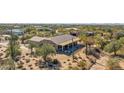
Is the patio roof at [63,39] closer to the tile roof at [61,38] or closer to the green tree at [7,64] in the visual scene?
the tile roof at [61,38]

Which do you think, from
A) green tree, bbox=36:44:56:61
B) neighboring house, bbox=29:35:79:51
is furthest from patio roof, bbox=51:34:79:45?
green tree, bbox=36:44:56:61

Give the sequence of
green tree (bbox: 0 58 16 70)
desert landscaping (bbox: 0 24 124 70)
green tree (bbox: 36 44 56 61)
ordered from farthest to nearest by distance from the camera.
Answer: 1. green tree (bbox: 36 44 56 61)
2. desert landscaping (bbox: 0 24 124 70)
3. green tree (bbox: 0 58 16 70)

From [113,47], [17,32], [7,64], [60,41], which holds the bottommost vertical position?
[7,64]

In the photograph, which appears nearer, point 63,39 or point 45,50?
point 45,50

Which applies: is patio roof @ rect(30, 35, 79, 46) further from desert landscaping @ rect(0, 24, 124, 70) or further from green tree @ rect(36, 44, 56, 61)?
green tree @ rect(36, 44, 56, 61)

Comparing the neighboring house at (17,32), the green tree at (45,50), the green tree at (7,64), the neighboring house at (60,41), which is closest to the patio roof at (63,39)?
the neighboring house at (60,41)

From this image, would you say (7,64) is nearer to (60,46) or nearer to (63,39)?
(60,46)

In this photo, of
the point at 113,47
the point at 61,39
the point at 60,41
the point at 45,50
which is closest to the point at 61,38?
the point at 61,39
